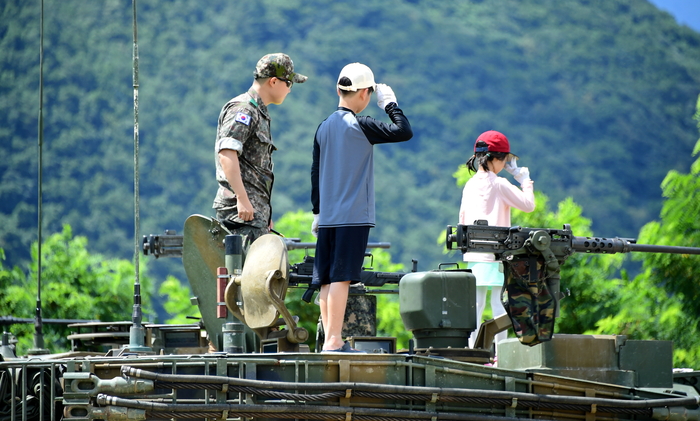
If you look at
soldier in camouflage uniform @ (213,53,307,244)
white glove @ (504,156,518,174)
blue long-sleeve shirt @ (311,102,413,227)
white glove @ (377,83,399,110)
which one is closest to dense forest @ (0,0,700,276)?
white glove @ (504,156,518,174)

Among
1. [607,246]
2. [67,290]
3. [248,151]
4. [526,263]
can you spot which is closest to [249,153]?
[248,151]

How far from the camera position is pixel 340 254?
21.9 ft

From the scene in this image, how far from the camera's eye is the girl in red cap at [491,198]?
8.93 metres

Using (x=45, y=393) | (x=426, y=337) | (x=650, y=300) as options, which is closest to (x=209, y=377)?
(x=45, y=393)

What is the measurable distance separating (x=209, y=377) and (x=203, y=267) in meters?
2.04

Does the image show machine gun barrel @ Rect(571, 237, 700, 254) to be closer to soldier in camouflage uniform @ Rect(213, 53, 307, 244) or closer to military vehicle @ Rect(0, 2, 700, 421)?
military vehicle @ Rect(0, 2, 700, 421)

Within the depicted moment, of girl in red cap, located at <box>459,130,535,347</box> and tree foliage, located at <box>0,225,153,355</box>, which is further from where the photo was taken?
tree foliage, located at <box>0,225,153,355</box>

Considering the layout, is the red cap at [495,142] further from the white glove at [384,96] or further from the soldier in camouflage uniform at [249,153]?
the white glove at [384,96]

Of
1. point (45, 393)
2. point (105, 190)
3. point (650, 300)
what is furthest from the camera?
point (105, 190)

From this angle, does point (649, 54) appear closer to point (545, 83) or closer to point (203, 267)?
point (545, 83)

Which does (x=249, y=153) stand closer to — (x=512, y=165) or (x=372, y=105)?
(x=512, y=165)

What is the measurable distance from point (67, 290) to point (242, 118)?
1246cm

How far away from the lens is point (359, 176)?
682 cm

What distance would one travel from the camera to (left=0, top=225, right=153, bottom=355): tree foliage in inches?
677
